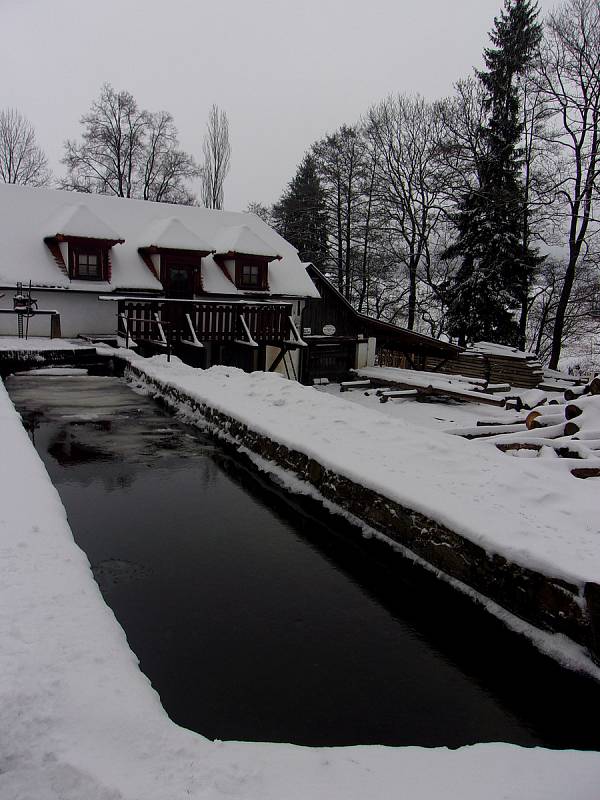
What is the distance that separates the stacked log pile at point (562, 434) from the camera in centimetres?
661

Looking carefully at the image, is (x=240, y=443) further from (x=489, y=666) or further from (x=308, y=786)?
(x=308, y=786)

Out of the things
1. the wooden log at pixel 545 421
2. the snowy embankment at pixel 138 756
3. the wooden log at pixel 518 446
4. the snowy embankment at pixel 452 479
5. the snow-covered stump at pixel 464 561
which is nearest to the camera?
the snowy embankment at pixel 138 756

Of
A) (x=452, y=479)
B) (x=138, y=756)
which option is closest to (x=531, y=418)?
(x=452, y=479)

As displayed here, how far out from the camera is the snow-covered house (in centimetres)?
1844

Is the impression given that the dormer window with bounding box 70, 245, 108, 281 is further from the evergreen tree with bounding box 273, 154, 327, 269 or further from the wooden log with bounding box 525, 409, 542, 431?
the evergreen tree with bounding box 273, 154, 327, 269

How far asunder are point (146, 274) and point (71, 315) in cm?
316

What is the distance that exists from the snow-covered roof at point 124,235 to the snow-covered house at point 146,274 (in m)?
0.04

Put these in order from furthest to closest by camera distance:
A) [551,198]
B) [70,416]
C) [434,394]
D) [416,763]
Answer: [551,198]
[434,394]
[70,416]
[416,763]

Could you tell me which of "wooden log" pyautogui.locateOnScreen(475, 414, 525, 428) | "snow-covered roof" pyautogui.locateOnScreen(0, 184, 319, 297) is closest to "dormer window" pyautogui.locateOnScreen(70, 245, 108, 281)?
"snow-covered roof" pyautogui.locateOnScreen(0, 184, 319, 297)

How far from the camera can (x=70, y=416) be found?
9602 millimetres

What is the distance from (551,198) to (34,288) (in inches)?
869

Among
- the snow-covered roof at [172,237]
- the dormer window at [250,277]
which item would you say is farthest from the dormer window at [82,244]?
the dormer window at [250,277]

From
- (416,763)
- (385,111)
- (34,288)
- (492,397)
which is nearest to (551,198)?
(385,111)

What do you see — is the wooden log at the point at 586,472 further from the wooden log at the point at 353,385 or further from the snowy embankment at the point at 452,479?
the wooden log at the point at 353,385
